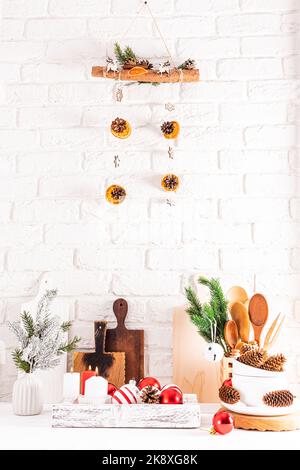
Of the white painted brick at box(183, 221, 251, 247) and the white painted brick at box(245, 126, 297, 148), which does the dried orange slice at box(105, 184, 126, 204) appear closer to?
the white painted brick at box(183, 221, 251, 247)

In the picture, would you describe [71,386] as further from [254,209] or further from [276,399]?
[254,209]

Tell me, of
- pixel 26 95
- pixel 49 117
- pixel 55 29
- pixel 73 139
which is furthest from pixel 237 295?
pixel 55 29

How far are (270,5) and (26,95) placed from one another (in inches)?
31.4

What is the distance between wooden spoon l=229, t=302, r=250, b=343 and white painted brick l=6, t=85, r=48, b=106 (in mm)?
846

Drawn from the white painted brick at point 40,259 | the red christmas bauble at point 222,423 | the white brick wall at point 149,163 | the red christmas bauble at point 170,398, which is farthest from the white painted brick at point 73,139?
the red christmas bauble at point 222,423

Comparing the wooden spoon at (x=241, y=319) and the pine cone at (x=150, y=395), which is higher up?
the wooden spoon at (x=241, y=319)

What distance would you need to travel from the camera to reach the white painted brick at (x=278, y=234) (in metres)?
1.52

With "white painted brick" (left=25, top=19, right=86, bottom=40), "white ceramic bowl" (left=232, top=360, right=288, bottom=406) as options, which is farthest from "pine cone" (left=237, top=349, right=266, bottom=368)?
"white painted brick" (left=25, top=19, right=86, bottom=40)

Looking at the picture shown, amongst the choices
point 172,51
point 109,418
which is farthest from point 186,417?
point 172,51

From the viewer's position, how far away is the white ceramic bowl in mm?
1184

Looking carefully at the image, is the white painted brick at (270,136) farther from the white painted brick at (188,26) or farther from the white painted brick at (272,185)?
the white painted brick at (188,26)

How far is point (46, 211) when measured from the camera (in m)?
1.56

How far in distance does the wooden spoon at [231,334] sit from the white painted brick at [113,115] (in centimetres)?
66
